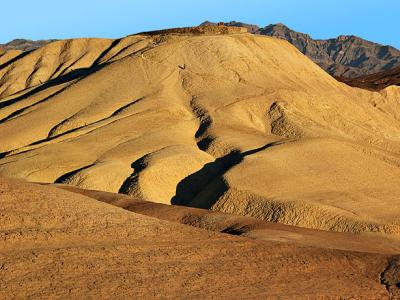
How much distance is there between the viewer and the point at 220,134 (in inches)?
1586

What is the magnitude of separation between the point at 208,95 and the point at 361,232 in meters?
21.3

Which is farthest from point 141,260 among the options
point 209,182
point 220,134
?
point 220,134

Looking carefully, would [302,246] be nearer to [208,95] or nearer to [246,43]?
[208,95]

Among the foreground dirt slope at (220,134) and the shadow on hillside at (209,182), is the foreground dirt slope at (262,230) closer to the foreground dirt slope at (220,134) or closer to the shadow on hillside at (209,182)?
the foreground dirt slope at (220,134)

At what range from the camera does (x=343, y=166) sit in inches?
1366

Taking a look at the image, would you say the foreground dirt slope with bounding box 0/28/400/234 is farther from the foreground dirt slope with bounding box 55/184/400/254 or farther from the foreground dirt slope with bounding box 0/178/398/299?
the foreground dirt slope with bounding box 0/178/398/299

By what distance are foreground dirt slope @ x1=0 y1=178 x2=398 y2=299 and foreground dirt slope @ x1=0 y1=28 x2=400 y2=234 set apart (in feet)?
32.4

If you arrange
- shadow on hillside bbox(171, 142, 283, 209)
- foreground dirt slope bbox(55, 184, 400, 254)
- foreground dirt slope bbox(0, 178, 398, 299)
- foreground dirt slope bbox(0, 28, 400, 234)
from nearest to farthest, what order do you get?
foreground dirt slope bbox(0, 178, 398, 299)
foreground dirt slope bbox(55, 184, 400, 254)
foreground dirt slope bbox(0, 28, 400, 234)
shadow on hillside bbox(171, 142, 283, 209)

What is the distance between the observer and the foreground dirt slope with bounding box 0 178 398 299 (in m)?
15.0

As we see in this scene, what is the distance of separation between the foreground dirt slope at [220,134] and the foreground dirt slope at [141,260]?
9.88 metres

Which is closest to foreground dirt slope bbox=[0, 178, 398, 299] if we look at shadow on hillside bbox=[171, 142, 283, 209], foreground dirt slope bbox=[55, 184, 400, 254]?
foreground dirt slope bbox=[55, 184, 400, 254]

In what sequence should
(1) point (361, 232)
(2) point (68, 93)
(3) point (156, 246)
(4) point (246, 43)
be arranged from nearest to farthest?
(3) point (156, 246), (1) point (361, 232), (2) point (68, 93), (4) point (246, 43)

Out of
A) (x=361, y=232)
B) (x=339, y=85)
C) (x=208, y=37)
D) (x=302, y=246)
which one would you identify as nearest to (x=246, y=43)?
(x=208, y=37)

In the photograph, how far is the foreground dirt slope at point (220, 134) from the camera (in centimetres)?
3114
